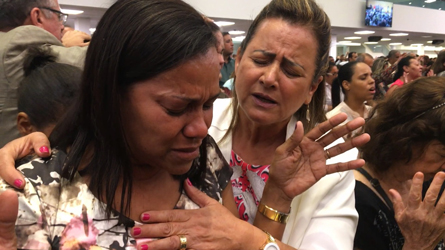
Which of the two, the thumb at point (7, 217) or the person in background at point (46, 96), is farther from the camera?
the person in background at point (46, 96)

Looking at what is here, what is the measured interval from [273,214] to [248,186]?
0.20 metres

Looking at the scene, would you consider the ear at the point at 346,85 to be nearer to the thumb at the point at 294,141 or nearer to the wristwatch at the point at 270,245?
the thumb at the point at 294,141

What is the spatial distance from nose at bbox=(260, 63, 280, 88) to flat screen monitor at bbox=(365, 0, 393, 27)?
406 inches

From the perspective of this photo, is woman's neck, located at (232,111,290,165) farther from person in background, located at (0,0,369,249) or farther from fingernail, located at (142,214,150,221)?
fingernail, located at (142,214,150,221)

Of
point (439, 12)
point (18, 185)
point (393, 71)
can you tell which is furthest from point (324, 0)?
point (18, 185)

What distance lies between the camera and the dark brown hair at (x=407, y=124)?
1.62 m

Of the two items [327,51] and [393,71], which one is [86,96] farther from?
[393,71]

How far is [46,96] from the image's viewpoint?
1.24 metres

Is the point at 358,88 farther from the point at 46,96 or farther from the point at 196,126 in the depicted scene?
the point at 196,126

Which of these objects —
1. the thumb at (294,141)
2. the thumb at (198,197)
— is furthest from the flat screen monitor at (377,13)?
the thumb at (198,197)

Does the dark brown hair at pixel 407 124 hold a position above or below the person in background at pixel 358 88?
above

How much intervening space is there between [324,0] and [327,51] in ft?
29.5

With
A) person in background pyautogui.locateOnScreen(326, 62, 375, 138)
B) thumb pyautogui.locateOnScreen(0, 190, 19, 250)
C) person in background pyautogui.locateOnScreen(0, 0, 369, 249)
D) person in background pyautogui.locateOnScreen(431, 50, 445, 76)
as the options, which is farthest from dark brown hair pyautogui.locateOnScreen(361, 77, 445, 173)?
person in background pyautogui.locateOnScreen(431, 50, 445, 76)

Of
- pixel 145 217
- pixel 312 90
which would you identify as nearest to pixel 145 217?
pixel 145 217
